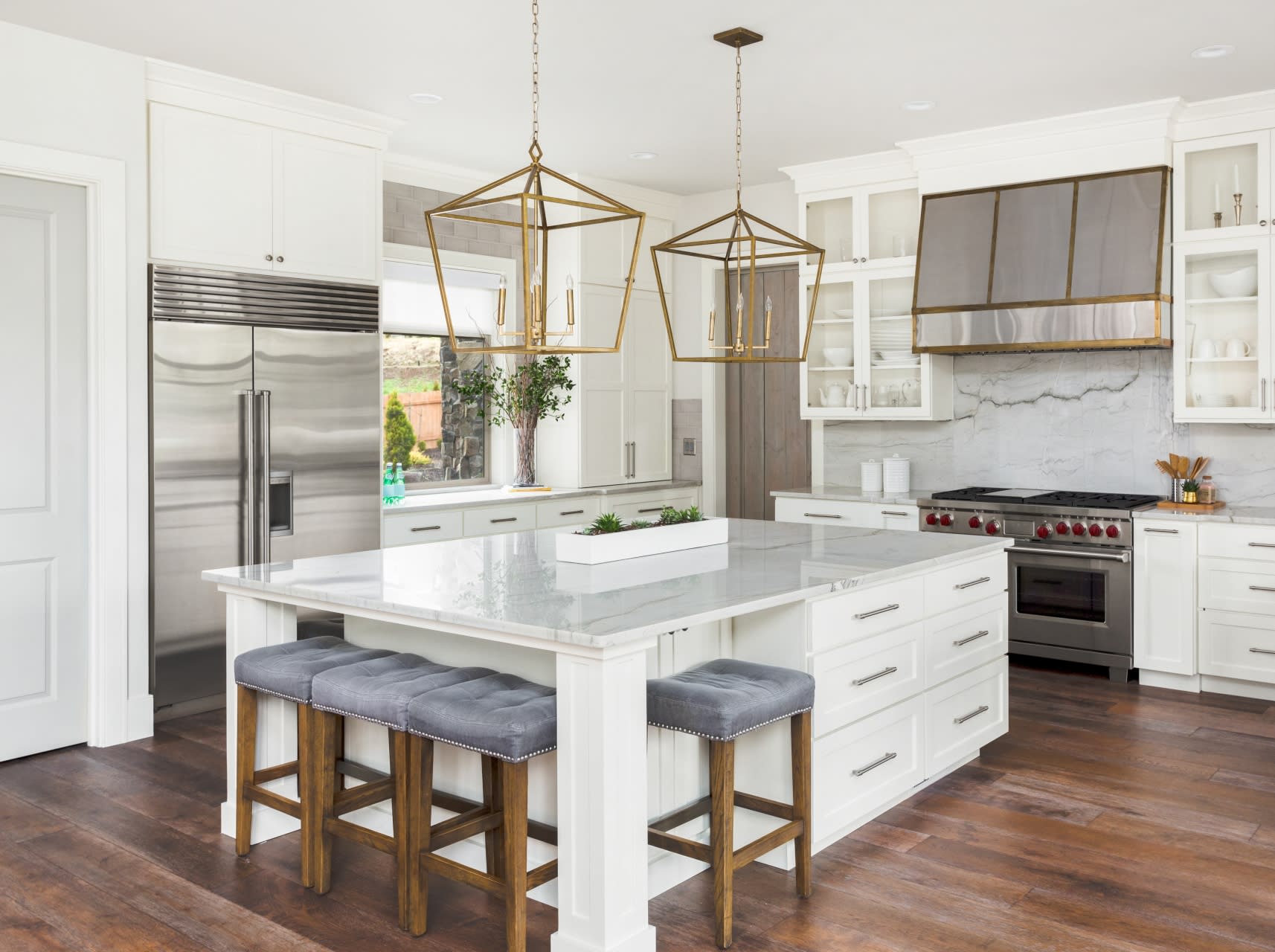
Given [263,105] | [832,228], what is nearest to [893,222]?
[832,228]

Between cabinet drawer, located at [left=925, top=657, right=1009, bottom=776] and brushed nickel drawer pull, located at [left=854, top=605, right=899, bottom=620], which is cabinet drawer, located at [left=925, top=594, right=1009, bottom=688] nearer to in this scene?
cabinet drawer, located at [left=925, top=657, right=1009, bottom=776]

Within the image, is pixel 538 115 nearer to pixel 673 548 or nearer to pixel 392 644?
pixel 673 548

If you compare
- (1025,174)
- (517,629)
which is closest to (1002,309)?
(1025,174)

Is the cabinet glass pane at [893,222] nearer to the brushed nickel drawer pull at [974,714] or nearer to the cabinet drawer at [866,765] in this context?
the brushed nickel drawer pull at [974,714]

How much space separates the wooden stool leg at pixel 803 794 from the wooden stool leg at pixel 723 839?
0.31 meters

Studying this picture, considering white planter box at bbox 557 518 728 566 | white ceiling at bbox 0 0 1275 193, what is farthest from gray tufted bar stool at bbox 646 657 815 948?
white ceiling at bbox 0 0 1275 193

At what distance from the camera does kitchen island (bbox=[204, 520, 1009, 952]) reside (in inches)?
95.5

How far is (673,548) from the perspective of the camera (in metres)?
3.60

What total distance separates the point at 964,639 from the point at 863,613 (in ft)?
2.59

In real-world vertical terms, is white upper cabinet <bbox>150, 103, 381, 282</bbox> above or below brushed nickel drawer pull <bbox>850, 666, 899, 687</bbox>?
above

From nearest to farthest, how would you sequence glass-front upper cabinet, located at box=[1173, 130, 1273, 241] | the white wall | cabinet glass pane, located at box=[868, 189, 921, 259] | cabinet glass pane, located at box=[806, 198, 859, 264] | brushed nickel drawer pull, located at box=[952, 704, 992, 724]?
brushed nickel drawer pull, located at box=[952, 704, 992, 724], the white wall, glass-front upper cabinet, located at box=[1173, 130, 1273, 241], cabinet glass pane, located at box=[868, 189, 921, 259], cabinet glass pane, located at box=[806, 198, 859, 264]

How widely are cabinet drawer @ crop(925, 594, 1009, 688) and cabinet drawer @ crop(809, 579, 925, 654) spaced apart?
0.16m

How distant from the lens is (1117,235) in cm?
517

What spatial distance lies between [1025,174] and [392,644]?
3986 mm
